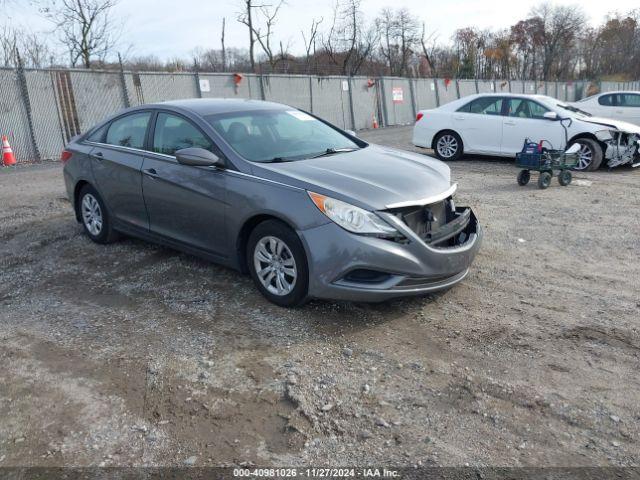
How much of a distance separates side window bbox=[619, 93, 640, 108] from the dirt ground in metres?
12.7

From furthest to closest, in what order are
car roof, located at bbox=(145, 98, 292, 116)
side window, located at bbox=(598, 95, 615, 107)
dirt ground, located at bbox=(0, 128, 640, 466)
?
side window, located at bbox=(598, 95, 615, 107) < car roof, located at bbox=(145, 98, 292, 116) < dirt ground, located at bbox=(0, 128, 640, 466)

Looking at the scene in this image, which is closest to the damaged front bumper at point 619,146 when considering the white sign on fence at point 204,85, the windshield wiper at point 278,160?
the windshield wiper at point 278,160

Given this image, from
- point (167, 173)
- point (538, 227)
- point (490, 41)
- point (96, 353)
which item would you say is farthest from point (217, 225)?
point (490, 41)

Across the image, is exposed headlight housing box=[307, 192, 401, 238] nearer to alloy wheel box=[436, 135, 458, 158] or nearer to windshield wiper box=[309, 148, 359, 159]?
windshield wiper box=[309, 148, 359, 159]

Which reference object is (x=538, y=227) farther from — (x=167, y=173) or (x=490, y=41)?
(x=490, y=41)

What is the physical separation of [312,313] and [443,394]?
1356 millimetres

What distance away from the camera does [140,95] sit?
659 inches

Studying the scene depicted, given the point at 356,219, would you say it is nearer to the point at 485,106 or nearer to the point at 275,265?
the point at 275,265

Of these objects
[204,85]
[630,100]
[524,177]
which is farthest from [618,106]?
[204,85]

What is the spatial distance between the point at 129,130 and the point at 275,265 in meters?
2.51

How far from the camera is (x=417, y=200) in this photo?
4188mm

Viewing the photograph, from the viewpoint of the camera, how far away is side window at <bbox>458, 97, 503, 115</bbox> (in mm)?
11703

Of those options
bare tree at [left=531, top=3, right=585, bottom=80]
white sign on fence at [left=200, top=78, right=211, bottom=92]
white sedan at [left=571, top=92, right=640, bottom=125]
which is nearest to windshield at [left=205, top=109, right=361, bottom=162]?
white sedan at [left=571, top=92, right=640, bottom=125]

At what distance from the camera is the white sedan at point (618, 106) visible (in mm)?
16297
